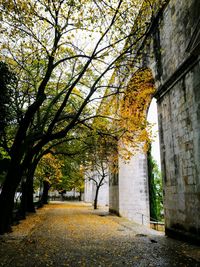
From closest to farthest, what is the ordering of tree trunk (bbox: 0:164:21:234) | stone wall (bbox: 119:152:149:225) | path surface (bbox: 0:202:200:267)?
1. path surface (bbox: 0:202:200:267)
2. tree trunk (bbox: 0:164:21:234)
3. stone wall (bbox: 119:152:149:225)

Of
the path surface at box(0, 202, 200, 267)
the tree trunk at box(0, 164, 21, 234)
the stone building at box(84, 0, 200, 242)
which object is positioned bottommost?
the path surface at box(0, 202, 200, 267)

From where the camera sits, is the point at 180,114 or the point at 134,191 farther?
the point at 134,191

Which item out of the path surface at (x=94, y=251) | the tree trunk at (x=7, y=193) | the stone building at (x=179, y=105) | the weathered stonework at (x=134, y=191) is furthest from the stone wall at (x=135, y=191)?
the tree trunk at (x=7, y=193)

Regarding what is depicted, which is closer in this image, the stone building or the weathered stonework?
the stone building

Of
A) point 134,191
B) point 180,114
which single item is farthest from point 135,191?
point 180,114

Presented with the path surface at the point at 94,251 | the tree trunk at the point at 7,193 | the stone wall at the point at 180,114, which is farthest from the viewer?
the tree trunk at the point at 7,193

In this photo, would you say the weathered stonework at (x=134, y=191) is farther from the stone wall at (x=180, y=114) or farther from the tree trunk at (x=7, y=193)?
the tree trunk at (x=7, y=193)

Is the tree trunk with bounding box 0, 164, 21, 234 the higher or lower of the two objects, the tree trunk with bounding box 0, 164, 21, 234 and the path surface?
the higher

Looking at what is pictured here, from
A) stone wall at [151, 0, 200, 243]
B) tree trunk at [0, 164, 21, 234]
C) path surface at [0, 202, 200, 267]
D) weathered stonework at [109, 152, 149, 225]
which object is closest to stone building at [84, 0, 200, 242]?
stone wall at [151, 0, 200, 243]

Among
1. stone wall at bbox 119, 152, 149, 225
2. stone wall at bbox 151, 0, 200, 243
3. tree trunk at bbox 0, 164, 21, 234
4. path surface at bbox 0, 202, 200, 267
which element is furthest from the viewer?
stone wall at bbox 119, 152, 149, 225

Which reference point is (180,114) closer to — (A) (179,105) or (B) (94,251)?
(A) (179,105)

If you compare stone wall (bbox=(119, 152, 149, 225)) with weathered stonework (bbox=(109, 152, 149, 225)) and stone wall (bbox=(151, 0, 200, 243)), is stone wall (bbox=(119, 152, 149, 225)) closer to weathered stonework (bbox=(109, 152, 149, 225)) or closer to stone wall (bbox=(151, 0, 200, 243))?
weathered stonework (bbox=(109, 152, 149, 225))

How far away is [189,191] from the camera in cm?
727

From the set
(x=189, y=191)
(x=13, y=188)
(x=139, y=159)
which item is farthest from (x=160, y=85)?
(x=139, y=159)
